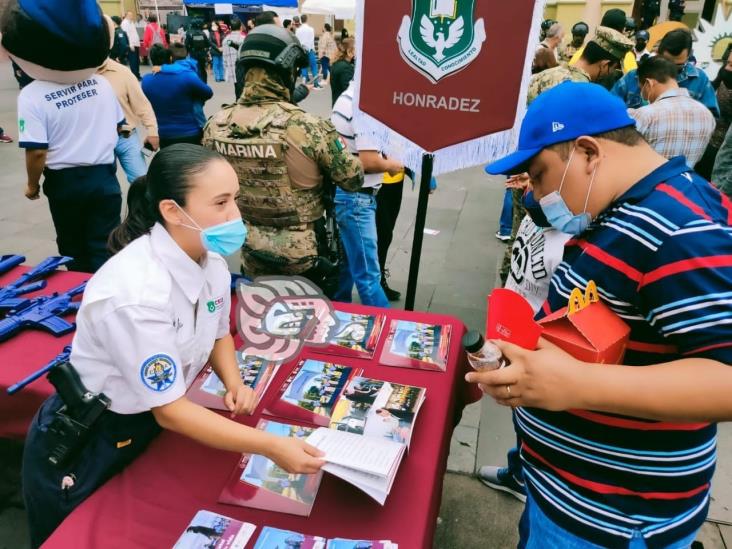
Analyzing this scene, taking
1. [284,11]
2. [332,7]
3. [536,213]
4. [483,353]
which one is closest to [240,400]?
[483,353]

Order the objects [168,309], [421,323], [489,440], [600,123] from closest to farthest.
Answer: [600,123], [168,309], [421,323], [489,440]

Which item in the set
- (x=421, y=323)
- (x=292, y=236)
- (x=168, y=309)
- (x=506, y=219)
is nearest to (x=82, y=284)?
(x=292, y=236)

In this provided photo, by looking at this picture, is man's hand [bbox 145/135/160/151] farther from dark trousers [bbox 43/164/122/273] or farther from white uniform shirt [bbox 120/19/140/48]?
white uniform shirt [bbox 120/19/140/48]

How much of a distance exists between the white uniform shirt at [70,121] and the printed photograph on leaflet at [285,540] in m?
2.63

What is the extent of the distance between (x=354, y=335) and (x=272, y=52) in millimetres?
1280

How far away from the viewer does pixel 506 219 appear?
4840mm

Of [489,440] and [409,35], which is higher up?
[409,35]

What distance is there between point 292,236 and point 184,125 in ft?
10.4

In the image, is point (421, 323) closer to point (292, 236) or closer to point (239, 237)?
point (292, 236)

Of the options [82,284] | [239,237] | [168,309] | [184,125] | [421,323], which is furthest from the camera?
[184,125]

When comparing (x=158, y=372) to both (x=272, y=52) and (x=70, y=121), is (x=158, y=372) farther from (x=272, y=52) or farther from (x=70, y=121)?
(x=70, y=121)

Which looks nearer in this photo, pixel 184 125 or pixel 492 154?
pixel 492 154

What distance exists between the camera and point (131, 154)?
4.48 meters

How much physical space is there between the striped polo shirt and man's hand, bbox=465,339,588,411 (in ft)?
0.37
